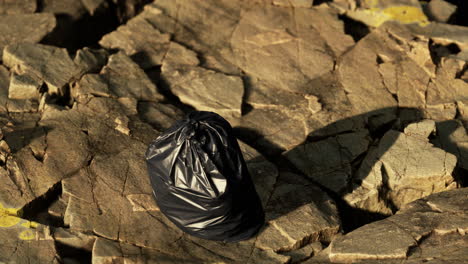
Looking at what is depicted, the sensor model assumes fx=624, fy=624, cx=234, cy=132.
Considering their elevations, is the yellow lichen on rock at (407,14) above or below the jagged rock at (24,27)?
above

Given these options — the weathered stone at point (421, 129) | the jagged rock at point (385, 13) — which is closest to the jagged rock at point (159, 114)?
the weathered stone at point (421, 129)

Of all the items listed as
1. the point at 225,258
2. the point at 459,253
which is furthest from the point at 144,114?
the point at 459,253

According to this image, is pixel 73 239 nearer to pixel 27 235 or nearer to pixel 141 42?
pixel 27 235

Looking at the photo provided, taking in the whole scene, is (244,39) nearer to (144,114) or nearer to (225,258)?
(144,114)

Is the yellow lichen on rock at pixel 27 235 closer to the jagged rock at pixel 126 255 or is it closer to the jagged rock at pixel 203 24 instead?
the jagged rock at pixel 126 255

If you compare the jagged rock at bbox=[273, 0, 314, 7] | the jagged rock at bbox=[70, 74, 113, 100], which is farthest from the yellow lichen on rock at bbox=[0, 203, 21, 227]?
the jagged rock at bbox=[273, 0, 314, 7]

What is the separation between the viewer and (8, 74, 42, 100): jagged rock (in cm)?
604

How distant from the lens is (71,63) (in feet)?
20.9

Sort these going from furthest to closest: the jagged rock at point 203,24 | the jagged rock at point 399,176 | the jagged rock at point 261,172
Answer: the jagged rock at point 203,24 < the jagged rock at point 399,176 < the jagged rock at point 261,172

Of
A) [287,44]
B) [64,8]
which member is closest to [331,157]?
[287,44]

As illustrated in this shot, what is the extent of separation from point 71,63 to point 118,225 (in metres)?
2.16

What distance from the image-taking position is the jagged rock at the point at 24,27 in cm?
672

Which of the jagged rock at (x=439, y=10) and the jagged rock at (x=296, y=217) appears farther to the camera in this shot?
the jagged rock at (x=439, y=10)

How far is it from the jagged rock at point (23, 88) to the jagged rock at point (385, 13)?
3.95m
